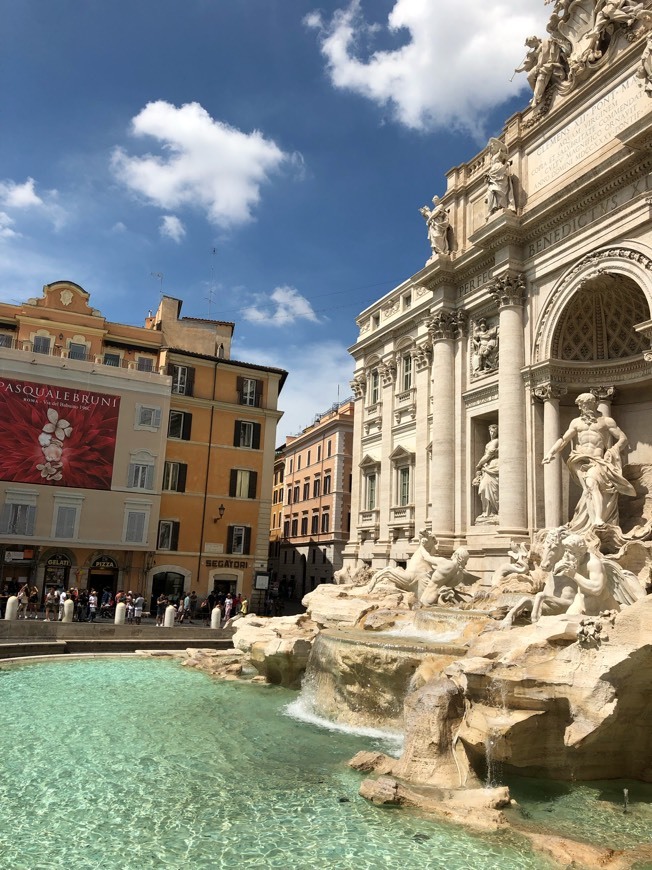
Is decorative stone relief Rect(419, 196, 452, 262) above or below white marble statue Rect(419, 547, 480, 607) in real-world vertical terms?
above

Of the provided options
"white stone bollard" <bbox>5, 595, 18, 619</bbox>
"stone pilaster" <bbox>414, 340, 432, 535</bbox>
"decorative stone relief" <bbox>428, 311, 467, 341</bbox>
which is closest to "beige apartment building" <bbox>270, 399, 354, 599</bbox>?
"stone pilaster" <bbox>414, 340, 432, 535</bbox>

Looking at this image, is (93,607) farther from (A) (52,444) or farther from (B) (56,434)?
(B) (56,434)

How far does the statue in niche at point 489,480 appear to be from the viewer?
21.2 m

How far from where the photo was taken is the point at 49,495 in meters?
30.4

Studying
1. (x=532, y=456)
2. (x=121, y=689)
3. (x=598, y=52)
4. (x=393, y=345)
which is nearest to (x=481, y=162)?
(x=598, y=52)

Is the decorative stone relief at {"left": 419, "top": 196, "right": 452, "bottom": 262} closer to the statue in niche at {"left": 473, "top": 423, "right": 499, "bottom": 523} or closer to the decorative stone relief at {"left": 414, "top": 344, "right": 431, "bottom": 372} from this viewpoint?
the decorative stone relief at {"left": 414, "top": 344, "right": 431, "bottom": 372}

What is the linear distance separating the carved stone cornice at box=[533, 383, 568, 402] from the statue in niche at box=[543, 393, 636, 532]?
177 cm

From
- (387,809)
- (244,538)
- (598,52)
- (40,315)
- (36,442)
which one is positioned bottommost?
(387,809)

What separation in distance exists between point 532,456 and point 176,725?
12689 mm

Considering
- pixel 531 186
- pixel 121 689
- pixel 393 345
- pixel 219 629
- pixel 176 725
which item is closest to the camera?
pixel 176 725

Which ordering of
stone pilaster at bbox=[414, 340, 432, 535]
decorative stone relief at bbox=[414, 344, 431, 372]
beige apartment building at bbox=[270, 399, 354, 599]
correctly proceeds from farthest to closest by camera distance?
beige apartment building at bbox=[270, 399, 354, 599], decorative stone relief at bbox=[414, 344, 431, 372], stone pilaster at bbox=[414, 340, 432, 535]

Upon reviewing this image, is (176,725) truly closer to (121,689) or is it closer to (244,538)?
(121,689)

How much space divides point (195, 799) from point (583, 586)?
23.2ft

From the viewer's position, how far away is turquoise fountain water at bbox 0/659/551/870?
6785 millimetres
